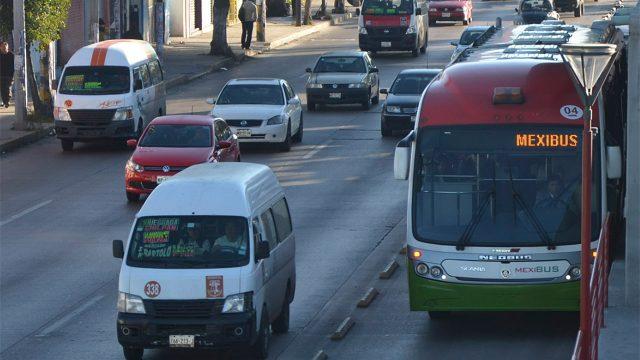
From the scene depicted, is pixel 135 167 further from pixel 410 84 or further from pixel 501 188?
pixel 501 188

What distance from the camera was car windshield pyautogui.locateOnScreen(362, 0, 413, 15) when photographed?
5591 centimetres

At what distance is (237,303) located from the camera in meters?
16.1

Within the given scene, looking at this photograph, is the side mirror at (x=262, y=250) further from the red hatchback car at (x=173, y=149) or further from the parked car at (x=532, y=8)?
the parked car at (x=532, y=8)

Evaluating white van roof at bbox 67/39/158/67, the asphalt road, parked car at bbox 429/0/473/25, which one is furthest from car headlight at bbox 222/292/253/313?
parked car at bbox 429/0/473/25

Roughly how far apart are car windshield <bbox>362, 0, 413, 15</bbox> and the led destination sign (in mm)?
39041

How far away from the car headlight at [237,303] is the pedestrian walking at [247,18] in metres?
41.0

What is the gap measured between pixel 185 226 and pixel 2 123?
22.6 m

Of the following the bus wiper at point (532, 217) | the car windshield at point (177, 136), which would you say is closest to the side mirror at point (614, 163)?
the bus wiper at point (532, 217)

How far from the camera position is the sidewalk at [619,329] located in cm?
1449

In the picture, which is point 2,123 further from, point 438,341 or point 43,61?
point 438,341

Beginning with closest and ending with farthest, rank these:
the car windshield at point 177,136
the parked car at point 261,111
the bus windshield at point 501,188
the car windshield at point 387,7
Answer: the bus windshield at point 501,188 < the car windshield at point 177,136 < the parked car at point 261,111 < the car windshield at point 387,7

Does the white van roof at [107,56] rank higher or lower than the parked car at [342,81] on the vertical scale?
higher

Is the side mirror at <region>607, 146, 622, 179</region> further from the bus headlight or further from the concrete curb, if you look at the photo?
the concrete curb

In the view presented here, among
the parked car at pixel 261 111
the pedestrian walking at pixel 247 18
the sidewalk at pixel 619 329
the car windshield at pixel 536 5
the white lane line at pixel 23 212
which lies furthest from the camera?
the car windshield at pixel 536 5
